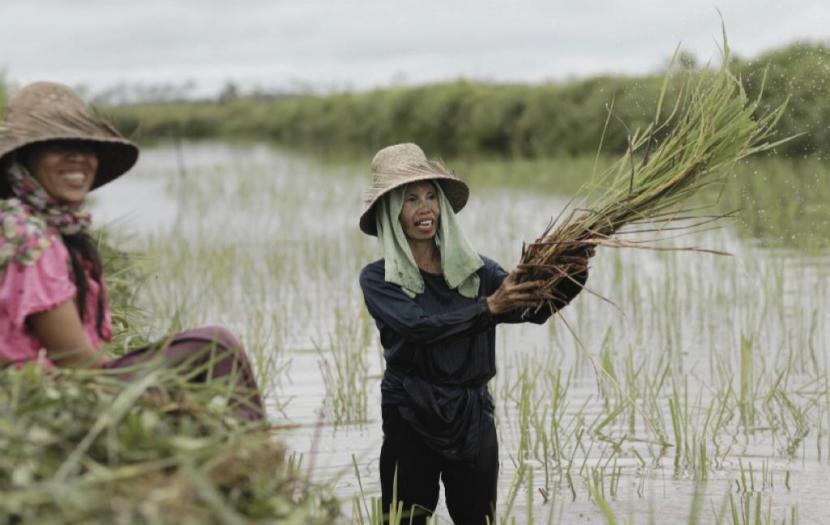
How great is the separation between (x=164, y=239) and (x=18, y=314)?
395 inches

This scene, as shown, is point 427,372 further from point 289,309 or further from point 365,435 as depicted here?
point 289,309

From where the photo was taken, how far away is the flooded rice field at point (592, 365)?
483 centimetres

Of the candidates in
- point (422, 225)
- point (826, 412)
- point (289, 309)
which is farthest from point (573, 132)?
point (422, 225)

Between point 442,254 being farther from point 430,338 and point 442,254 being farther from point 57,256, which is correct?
point 57,256

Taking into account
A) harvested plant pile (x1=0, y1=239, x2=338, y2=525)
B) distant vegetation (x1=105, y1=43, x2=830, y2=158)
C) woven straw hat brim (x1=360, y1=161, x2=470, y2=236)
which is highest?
distant vegetation (x1=105, y1=43, x2=830, y2=158)

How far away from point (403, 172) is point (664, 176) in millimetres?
698

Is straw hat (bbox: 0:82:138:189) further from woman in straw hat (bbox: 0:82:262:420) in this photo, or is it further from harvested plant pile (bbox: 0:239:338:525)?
harvested plant pile (bbox: 0:239:338:525)

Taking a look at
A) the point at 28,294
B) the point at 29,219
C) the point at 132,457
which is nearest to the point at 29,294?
the point at 28,294

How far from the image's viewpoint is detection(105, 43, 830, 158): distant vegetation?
51.4 feet

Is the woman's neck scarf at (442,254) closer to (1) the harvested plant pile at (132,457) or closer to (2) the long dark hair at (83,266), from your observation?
(2) the long dark hair at (83,266)

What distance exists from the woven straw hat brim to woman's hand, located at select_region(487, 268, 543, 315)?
0.31 m

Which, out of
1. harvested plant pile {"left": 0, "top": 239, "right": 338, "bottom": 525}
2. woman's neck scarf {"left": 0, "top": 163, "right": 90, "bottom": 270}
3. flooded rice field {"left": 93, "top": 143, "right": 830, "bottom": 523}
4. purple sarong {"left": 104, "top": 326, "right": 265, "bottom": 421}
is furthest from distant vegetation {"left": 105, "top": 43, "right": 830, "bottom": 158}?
harvested plant pile {"left": 0, "top": 239, "right": 338, "bottom": 525}

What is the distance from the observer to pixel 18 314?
2379mm

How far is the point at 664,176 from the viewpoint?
11.4ft
